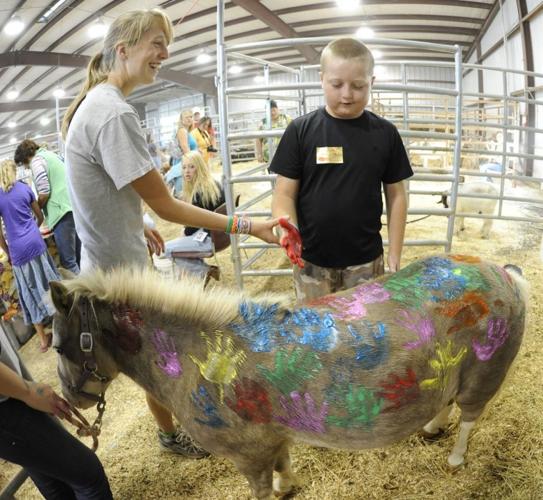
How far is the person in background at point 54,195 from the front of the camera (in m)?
3.75

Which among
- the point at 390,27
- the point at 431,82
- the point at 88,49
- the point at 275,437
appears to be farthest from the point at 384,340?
the point at 431,82

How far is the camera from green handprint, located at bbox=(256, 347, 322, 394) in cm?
126

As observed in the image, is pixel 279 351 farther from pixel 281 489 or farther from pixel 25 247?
pixel 25 247

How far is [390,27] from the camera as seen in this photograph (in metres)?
12.8

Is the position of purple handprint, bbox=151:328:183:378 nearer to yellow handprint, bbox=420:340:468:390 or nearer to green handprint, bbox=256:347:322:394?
green handprint, bbox=256:347:322:394

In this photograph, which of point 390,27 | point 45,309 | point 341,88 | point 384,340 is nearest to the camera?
point 384,340

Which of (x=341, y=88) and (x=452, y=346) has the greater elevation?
(x=341, y=88)

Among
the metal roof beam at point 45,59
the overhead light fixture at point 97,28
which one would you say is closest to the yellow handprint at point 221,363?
the overhead light fixture at point 97,28

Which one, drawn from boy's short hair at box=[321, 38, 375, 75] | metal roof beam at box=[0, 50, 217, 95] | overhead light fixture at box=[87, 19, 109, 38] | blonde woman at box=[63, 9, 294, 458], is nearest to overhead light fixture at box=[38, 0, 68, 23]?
overhead light fixture at box=[87, 19, 109, 38]

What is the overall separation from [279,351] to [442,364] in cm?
57

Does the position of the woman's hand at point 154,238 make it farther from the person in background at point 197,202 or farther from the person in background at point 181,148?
the person in background at point 181,148

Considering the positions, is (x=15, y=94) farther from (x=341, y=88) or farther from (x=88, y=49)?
(x=341, y=88)

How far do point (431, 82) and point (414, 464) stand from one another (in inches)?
773

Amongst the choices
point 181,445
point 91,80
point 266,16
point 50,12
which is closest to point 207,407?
point 181,445
